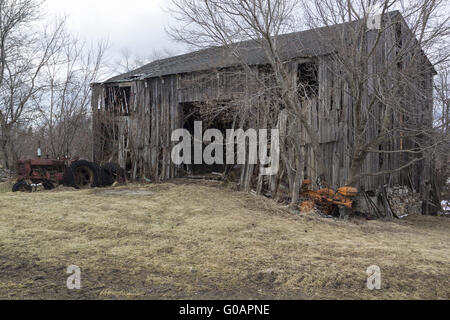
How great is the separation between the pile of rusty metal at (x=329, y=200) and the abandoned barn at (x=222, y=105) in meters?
1.17

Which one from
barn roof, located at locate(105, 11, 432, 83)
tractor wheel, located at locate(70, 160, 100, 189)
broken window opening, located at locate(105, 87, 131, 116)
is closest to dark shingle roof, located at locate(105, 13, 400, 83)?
barn roof, located at locate(105, 11, 432, 83)

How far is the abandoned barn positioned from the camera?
33.2ft

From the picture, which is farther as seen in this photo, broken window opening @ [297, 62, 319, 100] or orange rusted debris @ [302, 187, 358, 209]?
broken window opening @ [297, 62, 319, 100]

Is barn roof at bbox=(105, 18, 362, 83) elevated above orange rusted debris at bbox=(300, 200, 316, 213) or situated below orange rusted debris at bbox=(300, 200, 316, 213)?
above

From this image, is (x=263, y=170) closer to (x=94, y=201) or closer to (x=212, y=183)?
(x=212, y=183)

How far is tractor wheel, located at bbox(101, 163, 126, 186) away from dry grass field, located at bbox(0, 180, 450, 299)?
4.26 metres

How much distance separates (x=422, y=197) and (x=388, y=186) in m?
3.83

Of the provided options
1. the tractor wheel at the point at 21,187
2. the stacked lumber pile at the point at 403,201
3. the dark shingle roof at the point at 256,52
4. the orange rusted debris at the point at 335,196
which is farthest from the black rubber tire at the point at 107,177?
the stacked lumber pile at the point at 403,201

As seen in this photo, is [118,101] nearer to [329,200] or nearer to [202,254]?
[329,200]

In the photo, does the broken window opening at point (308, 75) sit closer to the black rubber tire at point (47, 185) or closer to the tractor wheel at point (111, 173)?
the tractor wheel at point (111, 173)

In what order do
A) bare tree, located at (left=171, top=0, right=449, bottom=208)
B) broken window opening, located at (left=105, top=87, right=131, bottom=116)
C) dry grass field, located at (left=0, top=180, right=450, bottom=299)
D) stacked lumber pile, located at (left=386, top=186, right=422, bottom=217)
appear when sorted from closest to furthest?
dry grass field, located at (left=0, top=180, right=450, bottom=299) < bare tree, located at (left=171, top=0, right=449, bottom=208) < stacked lumber pile, located at (left=386, top=186, right=422, bottom=217) < broken window opening, located at (left=105, top=87, right=131, bottom=116)

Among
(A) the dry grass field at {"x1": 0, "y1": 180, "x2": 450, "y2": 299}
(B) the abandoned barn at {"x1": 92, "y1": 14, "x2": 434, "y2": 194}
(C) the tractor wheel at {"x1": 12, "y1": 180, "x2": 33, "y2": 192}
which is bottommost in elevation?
(A) the dry grass field at {"x1": 0, "y1": 180, "x2": 450, "y2": 299}

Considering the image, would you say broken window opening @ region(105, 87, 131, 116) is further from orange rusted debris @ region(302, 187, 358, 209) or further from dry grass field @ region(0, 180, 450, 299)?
orange rusted debris @ region(302, 187, 358, 209)
